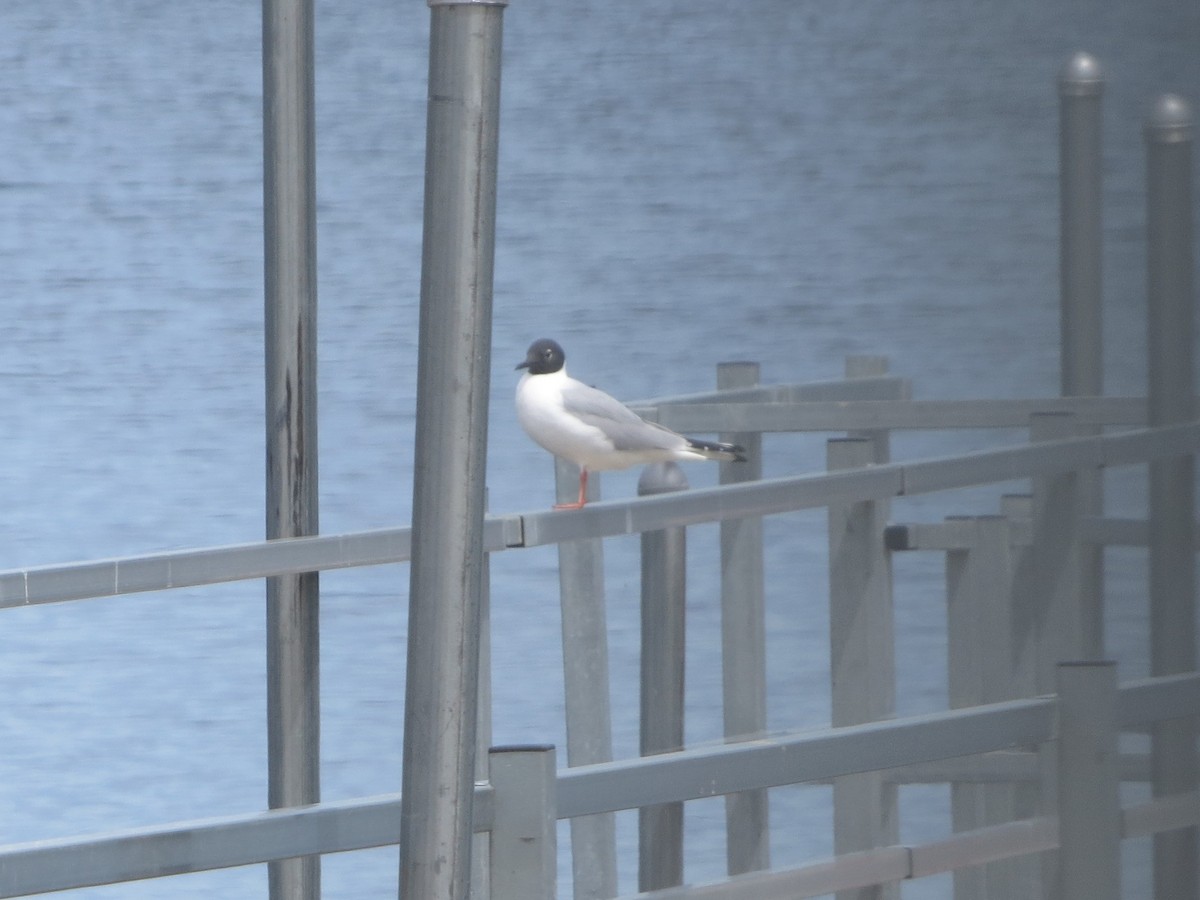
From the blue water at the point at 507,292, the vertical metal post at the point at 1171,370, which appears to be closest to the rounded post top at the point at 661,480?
the vertical metal post at the point at 1171,370

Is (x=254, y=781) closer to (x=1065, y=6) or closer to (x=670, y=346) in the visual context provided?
(x=670, y=346)

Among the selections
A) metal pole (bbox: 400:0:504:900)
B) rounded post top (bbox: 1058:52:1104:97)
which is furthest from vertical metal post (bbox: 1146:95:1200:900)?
metal pole (bbox: 400:0:504:900)

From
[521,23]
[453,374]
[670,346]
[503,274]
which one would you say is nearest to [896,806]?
[453,374]

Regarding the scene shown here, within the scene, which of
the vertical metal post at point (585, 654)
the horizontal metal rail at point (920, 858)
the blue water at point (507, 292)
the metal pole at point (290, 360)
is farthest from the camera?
the blue water at point (507, 292)

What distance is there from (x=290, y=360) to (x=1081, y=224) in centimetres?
123

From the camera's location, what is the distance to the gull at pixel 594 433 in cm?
186

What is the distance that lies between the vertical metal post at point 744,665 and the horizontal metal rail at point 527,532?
0.49 meters

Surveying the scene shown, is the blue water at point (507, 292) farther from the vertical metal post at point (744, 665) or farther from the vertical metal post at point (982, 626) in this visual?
the vertical metal post at point (982, 626)

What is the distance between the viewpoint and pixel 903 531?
1682 mm

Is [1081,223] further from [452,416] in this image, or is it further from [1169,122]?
[452,416]

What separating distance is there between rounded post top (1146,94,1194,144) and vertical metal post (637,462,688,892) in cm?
60

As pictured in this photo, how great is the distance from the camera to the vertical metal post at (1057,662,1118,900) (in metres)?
1.13

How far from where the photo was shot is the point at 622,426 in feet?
6.13

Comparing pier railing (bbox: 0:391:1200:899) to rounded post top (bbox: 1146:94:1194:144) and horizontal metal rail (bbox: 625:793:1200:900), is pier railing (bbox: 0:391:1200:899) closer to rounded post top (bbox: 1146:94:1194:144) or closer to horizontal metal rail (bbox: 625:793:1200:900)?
horizontal metal rail (bbox: 625:793:1200:900)
